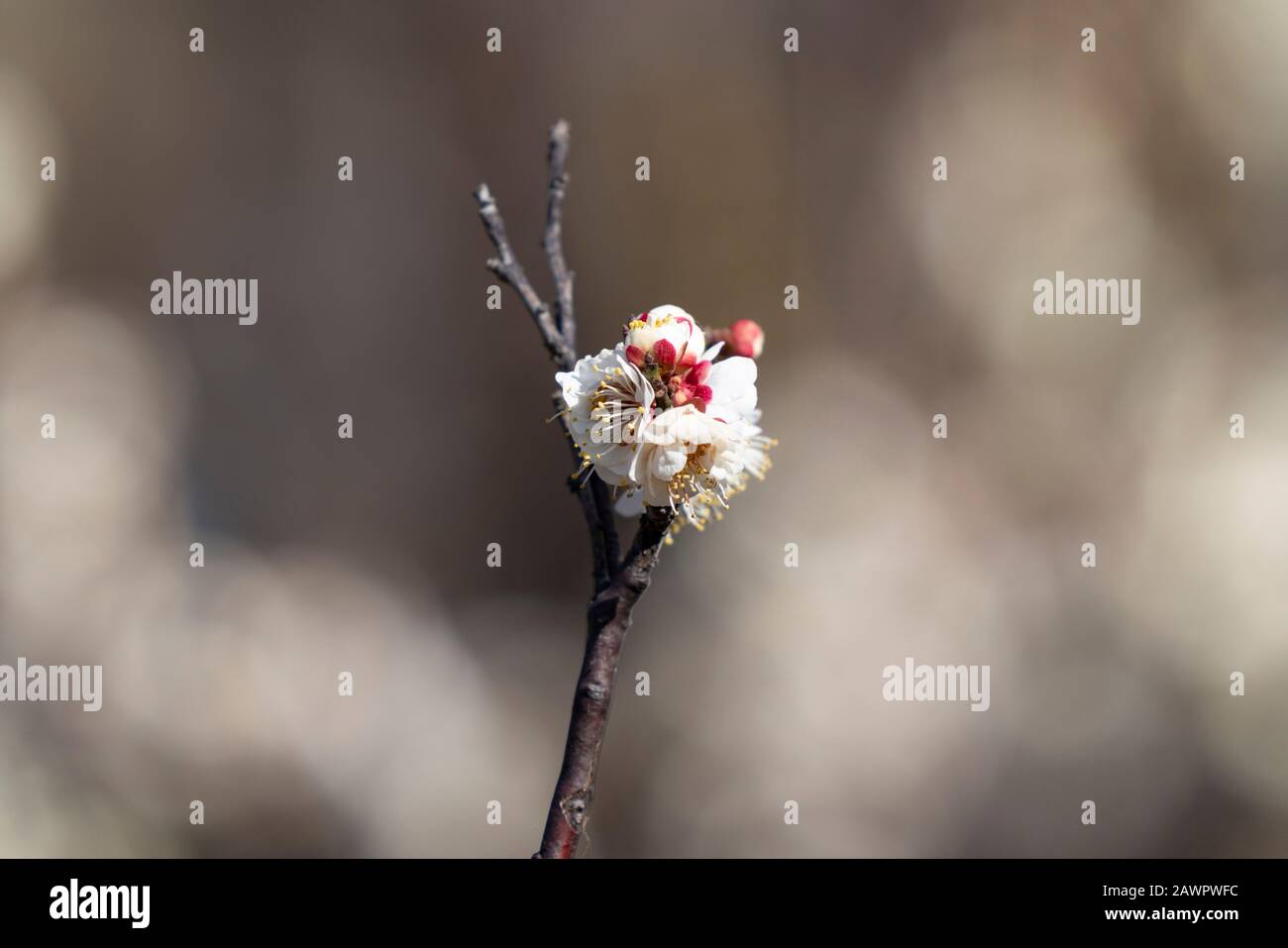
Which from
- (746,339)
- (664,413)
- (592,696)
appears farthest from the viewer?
(746,339)

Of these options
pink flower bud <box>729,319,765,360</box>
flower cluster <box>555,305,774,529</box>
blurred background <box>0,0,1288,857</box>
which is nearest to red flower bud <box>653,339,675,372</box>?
flower cluster <box>555,305,774,529</box>

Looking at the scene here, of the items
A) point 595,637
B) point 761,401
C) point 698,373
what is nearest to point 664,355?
point 698,373

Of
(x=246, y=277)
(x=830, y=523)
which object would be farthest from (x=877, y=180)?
(x=246, y=277)

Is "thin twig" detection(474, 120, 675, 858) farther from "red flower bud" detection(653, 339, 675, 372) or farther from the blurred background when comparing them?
the blurred background

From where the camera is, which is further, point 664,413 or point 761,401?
point 761,401

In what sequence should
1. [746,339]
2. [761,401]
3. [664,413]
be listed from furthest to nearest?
[761,401]
[746,339]
[664,413]

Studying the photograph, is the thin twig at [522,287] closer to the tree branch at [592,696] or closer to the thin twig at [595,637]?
the thin twig at [595,637]

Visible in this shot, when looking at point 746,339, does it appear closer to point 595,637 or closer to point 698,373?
point 698,373
